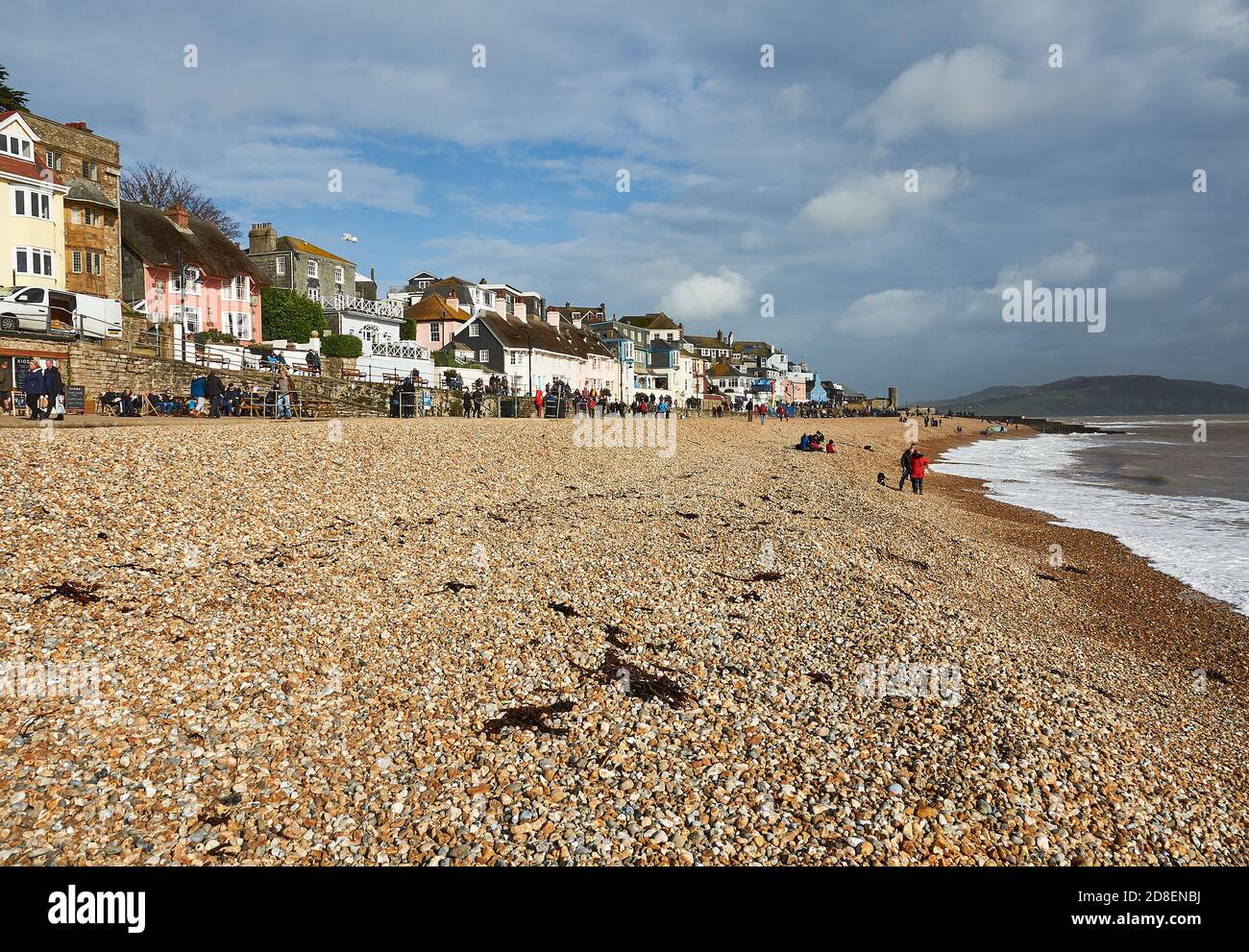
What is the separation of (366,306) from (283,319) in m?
7.96

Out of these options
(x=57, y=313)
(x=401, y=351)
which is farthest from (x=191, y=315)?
(x=57, y=313)

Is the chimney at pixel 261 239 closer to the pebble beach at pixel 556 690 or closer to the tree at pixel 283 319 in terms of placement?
the tree at pixel 283 319

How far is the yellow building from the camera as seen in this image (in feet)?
Result: 116

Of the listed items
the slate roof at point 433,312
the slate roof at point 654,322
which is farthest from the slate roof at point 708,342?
the slate roof at point 433,312

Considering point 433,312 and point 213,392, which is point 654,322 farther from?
point 213,392

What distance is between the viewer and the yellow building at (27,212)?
35.2 metres

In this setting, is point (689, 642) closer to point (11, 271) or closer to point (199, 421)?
point (199, 421)

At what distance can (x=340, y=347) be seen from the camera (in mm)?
49656

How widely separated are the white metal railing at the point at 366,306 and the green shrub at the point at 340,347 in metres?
7.77

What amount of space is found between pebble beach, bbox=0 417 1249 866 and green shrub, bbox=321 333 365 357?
114 feet

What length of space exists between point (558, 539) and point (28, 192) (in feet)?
128

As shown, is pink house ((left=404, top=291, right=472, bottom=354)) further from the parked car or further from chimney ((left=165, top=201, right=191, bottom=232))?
the parked car
